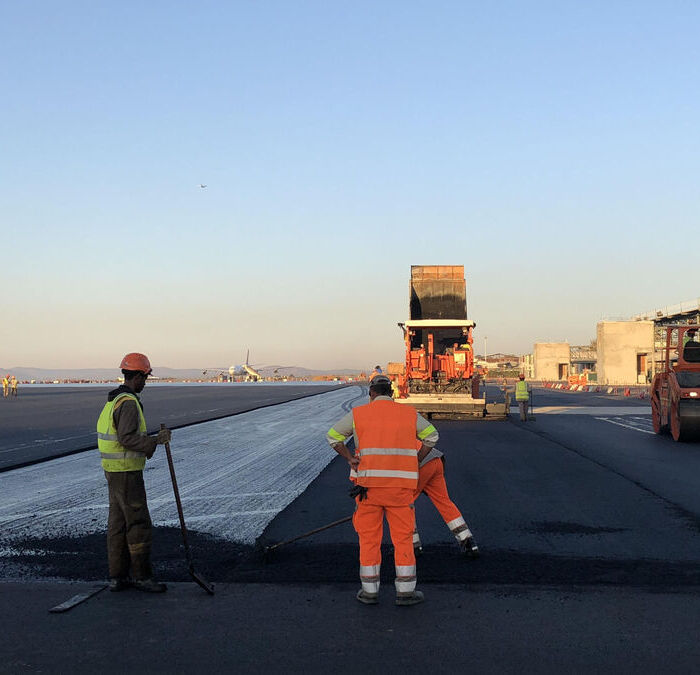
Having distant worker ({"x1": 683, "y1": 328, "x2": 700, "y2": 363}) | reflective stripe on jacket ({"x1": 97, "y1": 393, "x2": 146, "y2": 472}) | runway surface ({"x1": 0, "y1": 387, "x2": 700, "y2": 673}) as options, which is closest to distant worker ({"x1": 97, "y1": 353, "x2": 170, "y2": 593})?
reflective stripe on jacket ({"x1": 97, "y1": 393, "x2": 146, "y2": 472})

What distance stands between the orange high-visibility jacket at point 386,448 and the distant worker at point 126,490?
1625 millimetres

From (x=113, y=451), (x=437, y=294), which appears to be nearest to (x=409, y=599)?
(x=113, y=451)

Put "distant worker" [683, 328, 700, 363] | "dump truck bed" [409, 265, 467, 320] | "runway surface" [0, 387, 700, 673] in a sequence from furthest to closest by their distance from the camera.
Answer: "dump truck bed" [409, 265, 467, 320] < "distant worker" [683, 328, 700, 363] < "runway surface" [0, 387, 700, 673]

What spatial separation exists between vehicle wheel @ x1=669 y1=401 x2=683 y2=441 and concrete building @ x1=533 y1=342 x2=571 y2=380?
81.5 m

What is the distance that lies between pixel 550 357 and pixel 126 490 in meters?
96.4

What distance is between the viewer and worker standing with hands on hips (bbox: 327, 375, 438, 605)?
217 inches

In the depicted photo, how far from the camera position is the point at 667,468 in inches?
525

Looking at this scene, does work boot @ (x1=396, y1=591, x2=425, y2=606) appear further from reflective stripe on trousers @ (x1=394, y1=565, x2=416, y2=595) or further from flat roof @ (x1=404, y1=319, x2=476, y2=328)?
flat roof @ (x1=404, y1=319, x2=476, y2=328)

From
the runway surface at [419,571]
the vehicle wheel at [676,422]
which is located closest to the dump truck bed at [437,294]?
the vehicle wheel at [676,422]

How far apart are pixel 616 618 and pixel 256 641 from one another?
8.16 feet

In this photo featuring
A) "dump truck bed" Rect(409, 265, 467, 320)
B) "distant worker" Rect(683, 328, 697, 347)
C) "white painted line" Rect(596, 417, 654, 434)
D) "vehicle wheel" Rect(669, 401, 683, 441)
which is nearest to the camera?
"vehicle wheel" Rect(669, 401, 683, 441)

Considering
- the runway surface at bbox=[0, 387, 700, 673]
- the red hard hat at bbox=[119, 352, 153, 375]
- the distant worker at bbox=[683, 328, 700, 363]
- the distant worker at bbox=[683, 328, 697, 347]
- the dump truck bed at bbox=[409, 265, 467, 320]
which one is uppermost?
the dump truck bed at bbox=[409, 265, 467, 320]

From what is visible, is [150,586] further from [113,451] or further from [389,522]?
[389,522]

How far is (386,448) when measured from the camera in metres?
5.70
